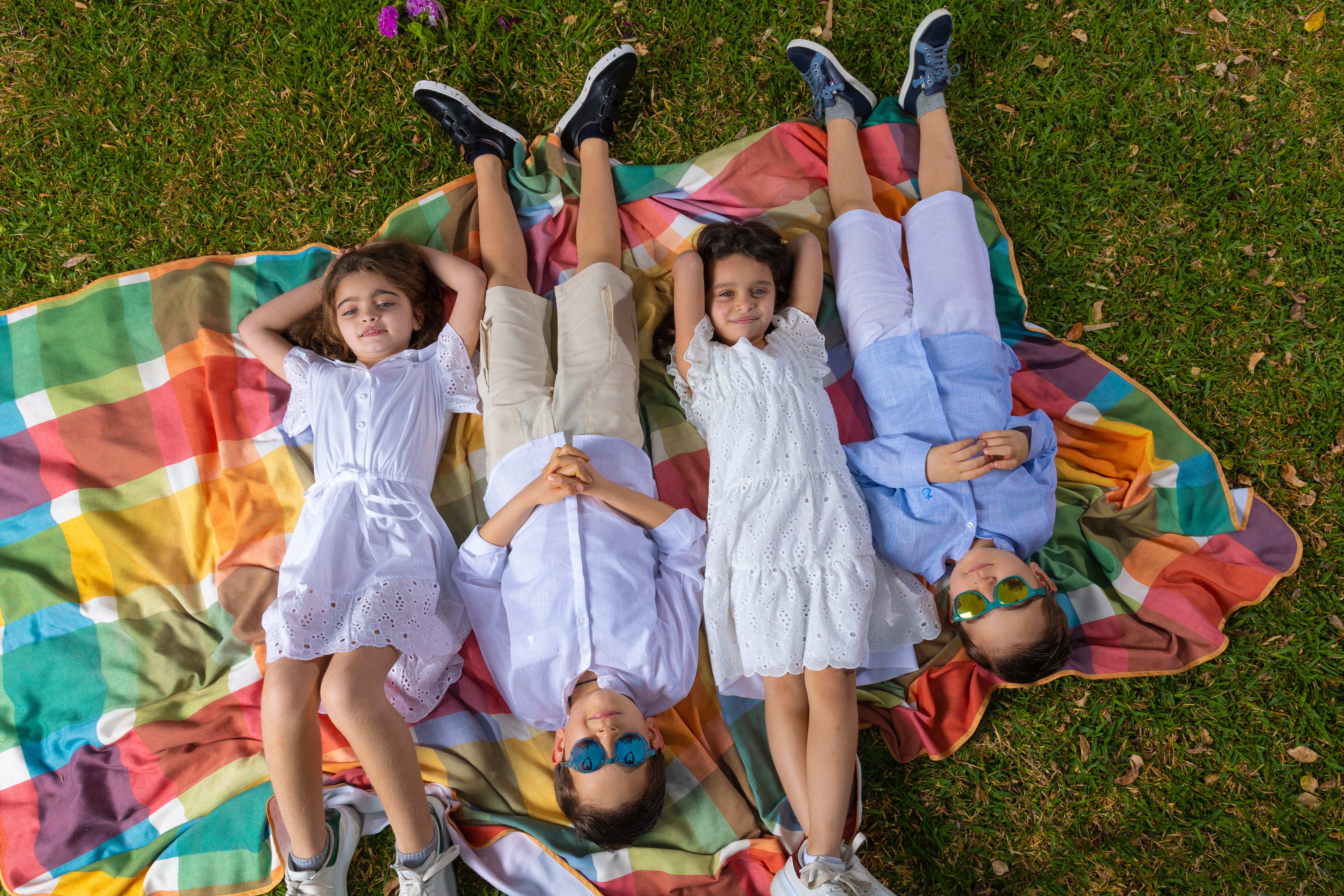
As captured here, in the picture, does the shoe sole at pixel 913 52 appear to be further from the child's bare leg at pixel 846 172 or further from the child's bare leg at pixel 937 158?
the child's bare leg at pixel 846 172

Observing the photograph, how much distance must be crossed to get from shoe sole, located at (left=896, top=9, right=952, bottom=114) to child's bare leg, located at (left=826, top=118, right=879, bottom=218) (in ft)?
1.11

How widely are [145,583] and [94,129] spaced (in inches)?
94.8

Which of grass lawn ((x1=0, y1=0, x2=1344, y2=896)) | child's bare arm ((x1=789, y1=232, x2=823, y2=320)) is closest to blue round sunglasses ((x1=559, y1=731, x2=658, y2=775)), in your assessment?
grass lawn ((x1=0, y1=0, x2=1344, y2=896))

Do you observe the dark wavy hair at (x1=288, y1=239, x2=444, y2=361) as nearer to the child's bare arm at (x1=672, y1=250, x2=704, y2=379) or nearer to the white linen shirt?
the white linen shirt

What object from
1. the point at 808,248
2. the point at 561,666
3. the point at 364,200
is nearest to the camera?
the point at 561,666

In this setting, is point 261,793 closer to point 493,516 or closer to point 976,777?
point 493,516

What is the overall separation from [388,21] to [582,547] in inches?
116

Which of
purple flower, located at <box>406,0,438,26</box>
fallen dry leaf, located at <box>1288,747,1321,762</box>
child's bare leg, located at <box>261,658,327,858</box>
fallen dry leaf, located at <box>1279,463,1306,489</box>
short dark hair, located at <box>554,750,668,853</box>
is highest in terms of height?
purple flower, located at <box>406,0,438,26</box>

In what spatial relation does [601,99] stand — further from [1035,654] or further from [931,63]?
[1035,654]

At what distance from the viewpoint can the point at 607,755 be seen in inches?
103

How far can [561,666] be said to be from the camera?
2.89m

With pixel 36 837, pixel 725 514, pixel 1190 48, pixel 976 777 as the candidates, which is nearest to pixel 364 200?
pixel 725 514

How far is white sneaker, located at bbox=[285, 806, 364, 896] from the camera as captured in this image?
276cm

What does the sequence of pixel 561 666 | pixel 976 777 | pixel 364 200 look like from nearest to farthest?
pixel 561 666
pixel 976 777
pixel 364 200
